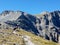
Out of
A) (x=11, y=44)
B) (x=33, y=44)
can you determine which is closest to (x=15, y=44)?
(x=11, y=44)

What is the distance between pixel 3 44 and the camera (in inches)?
4144

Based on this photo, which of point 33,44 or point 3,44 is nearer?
point 33,44

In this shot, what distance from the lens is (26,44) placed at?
99.8 metres

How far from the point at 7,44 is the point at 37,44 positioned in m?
18.4

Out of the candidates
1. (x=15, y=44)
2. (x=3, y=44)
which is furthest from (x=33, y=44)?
(x=3, y=44)

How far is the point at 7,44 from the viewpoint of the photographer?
106 metres

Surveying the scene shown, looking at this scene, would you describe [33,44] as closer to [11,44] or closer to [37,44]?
[37,44]

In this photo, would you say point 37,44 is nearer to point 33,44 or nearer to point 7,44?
point 33,44

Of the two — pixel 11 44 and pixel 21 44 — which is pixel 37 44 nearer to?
pixel 21 44

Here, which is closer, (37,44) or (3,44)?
(37,44)

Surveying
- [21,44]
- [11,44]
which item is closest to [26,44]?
[21,44]

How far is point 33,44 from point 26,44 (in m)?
5.57

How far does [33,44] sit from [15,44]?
12.7 meters

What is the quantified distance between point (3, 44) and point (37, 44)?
66.0 ft
